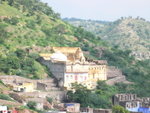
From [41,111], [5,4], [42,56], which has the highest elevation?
[5,4]

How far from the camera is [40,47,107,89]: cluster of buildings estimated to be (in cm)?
8200

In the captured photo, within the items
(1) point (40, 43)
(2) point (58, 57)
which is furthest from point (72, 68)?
(1) point (40, 43)

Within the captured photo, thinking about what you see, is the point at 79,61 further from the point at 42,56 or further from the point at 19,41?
the point at 19,41

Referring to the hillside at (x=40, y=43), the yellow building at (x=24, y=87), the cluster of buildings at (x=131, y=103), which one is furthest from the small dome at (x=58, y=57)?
the yellow building at (x=24, y=87)

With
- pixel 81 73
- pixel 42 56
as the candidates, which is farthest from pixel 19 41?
pixel 81 73

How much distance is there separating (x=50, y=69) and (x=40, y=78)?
→ 134 inches

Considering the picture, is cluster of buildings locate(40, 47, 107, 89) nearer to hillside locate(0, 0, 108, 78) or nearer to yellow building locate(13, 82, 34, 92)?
hillside locate(0, 0, 108, 78)

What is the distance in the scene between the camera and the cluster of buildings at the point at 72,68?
82000 millimetres

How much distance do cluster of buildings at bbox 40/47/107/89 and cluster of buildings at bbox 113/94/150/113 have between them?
135 inches

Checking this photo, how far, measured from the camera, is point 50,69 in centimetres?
8481

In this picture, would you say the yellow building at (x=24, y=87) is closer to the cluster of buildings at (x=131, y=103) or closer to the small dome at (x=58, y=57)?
the small dome at (x=58, y=57)

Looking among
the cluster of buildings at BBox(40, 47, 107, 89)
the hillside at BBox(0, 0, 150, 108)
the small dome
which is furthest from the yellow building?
the small dome

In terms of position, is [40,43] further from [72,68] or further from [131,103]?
[131,103]

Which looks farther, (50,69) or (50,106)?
(50,69)
